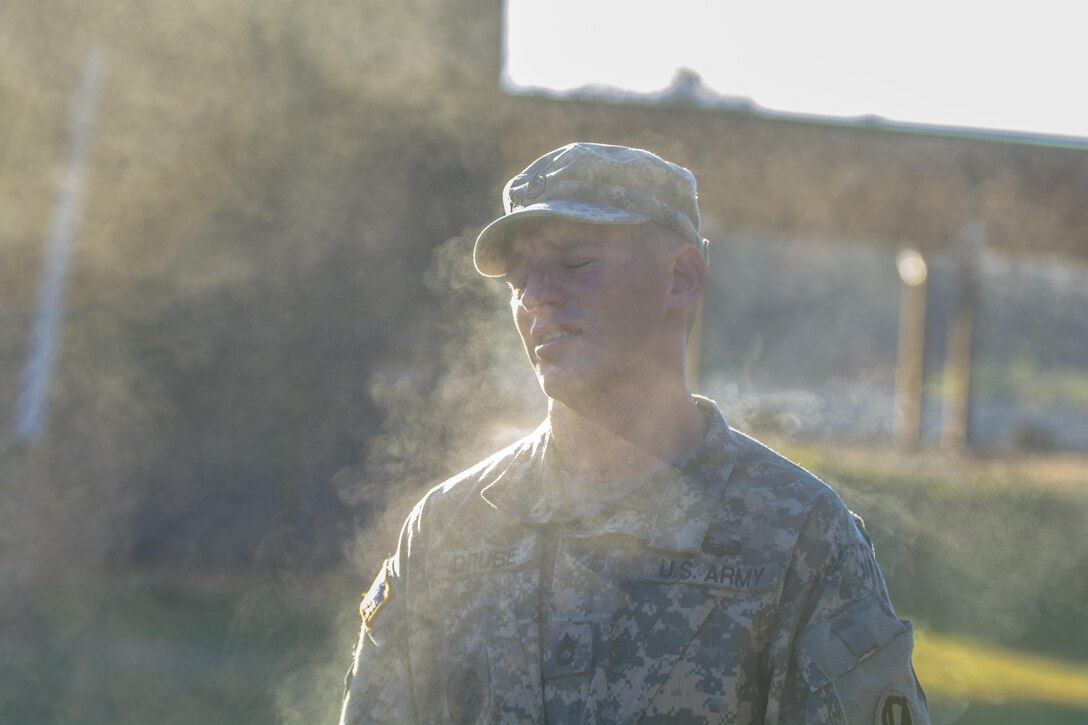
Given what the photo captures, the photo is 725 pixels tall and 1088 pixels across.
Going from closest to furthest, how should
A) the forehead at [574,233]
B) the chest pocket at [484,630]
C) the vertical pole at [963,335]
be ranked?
the chest pocket at [484,630]
the forehead at [574,233]
the vertical pole at [963,335]

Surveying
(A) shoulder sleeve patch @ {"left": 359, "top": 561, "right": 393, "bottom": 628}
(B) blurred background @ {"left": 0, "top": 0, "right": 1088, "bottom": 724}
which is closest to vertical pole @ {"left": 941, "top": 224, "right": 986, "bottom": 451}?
(B) blurred background @ {"left": 0, "top": 0, "right": 1088, "bottom": 724}

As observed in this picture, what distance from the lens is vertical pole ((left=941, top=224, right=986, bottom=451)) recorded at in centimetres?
1219

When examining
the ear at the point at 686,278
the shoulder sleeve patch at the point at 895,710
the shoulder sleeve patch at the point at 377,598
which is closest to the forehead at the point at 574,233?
the ear at the point at 686,278

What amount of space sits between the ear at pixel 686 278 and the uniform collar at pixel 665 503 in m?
0.25

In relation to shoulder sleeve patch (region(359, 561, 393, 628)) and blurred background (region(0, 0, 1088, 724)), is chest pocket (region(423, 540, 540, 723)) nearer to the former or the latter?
shoulder sleeve patch (region(359, 561, 393, 628))

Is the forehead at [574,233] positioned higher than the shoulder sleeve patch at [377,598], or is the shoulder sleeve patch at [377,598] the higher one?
the forehead at [574,233]

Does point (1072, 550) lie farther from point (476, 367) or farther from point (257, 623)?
point (257, 623)

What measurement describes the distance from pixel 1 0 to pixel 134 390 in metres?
2.73

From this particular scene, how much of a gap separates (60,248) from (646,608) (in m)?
7.66

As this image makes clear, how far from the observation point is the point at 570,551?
2.60m

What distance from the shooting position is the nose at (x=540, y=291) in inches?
103

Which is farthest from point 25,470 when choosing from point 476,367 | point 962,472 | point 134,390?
point 962,472

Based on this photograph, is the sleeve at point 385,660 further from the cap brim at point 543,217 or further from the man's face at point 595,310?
the cap brim at point 543,217

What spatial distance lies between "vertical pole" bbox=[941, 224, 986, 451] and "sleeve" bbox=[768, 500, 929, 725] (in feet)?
32.7
